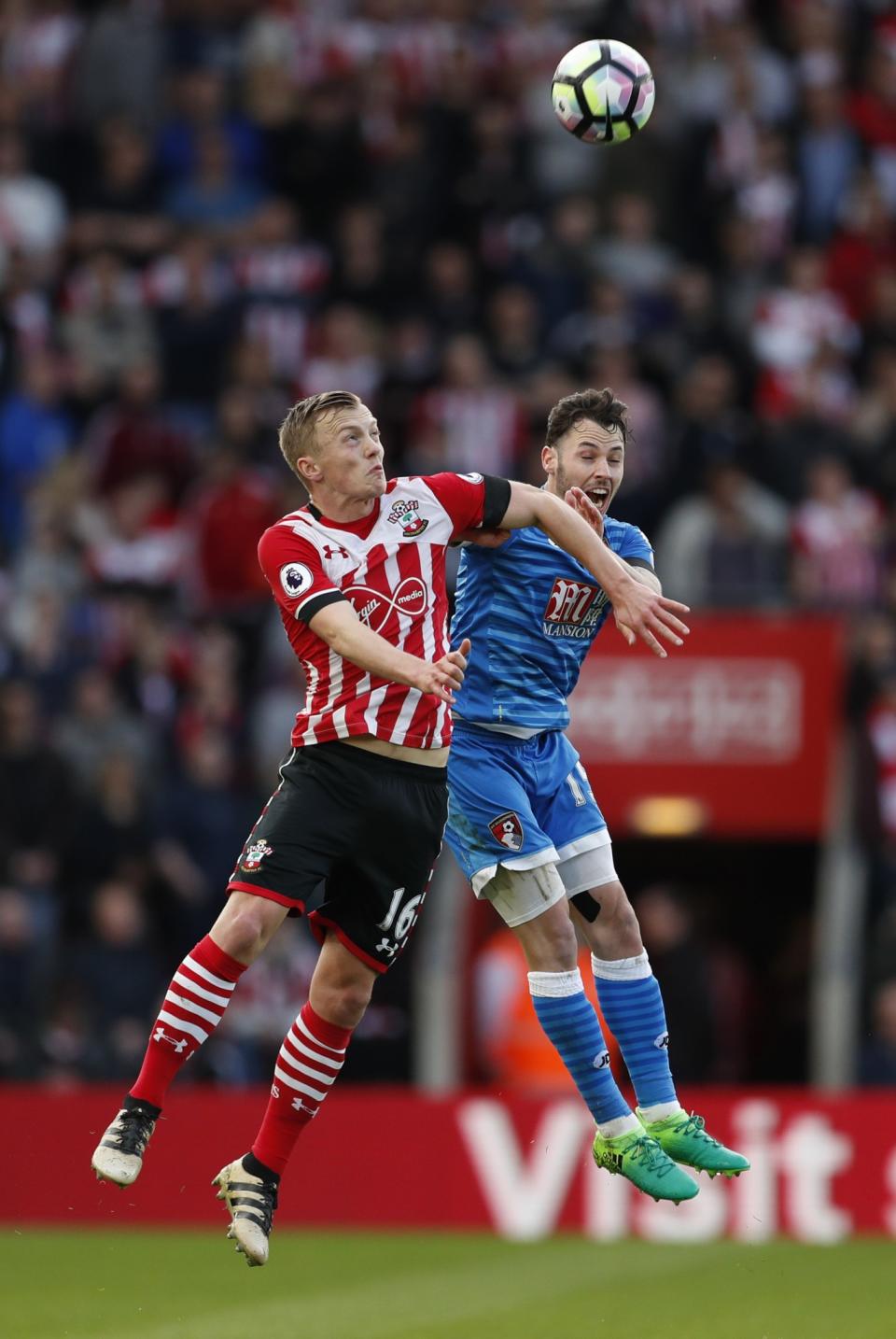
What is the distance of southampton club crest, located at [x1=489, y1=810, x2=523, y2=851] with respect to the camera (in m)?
8.40

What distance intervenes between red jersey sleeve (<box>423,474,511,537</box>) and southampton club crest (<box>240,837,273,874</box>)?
4.18 feet

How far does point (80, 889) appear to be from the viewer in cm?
1478

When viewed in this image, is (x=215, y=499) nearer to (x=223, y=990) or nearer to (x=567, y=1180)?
(x=567, y=1180)

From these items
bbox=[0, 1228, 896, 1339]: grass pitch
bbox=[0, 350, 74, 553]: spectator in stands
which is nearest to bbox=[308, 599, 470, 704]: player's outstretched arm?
bbox=[0, 1228, 896, 1339]: grass pitch

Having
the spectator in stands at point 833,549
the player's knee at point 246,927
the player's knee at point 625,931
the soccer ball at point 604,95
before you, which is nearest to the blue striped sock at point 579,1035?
the player's knee at point 625,931

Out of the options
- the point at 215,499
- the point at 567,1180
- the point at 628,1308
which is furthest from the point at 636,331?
the point at 628,1308

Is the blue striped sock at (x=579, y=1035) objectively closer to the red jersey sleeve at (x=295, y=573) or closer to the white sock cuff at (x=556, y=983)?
the white sock cuff at (x=556, y=983)

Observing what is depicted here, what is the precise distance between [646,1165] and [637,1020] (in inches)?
21.8

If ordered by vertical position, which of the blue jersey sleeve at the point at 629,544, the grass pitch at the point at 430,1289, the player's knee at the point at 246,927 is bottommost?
the grass pitch at the point at 430,1289

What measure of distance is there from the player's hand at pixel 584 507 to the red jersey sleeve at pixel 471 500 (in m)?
0.27

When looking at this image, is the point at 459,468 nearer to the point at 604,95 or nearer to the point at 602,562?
the point at 604,95

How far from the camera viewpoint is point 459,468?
1561cm

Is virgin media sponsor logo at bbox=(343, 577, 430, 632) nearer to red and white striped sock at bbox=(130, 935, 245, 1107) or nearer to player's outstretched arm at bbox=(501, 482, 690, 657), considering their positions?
player's outstretched arm at bbox=(501, 482, 690, 657)

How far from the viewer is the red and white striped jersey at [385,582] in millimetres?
8133
